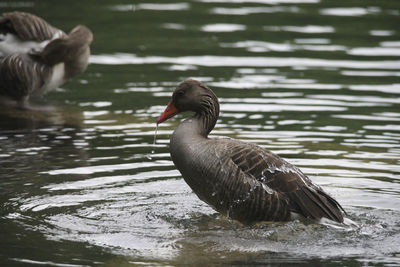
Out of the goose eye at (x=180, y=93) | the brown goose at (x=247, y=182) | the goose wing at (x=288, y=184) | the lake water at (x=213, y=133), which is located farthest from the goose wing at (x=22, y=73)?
the goose wing at (x=288, y=184)

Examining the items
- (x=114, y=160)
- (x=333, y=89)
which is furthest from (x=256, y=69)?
(x=114, y=160)

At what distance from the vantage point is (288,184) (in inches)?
321

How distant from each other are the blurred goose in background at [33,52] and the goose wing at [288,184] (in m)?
6.01

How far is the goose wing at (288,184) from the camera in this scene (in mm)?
8086

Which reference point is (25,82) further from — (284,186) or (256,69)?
(284,186)

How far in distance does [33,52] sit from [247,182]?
6.59m

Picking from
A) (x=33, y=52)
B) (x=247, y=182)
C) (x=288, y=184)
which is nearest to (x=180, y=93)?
(x=247, y=182)

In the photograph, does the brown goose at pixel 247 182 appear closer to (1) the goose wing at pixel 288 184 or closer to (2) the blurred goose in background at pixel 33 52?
(1) the goose wing at pixel 288 184

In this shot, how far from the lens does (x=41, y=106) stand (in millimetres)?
14273

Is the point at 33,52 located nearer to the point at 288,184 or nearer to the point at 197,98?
the point at 197,98

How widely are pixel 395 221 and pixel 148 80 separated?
306 inches

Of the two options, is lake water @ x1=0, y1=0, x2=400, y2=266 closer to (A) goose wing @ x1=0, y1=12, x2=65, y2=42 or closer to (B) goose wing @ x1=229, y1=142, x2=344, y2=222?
(B) goose wing @ x1=229, y1=142, x2=344, y2=222

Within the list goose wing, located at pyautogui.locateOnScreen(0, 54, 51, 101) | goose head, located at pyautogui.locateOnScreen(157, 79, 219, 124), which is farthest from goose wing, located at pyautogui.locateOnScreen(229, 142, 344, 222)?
goose wing, located at pyautogui.locateOnScreen(0, 54, 51, 101)

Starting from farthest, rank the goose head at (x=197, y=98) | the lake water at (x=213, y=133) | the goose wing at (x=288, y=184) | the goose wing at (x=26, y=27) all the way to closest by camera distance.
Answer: the goose wing at (x=26, y=27), the goose head at (x=197, y=98), the goose wing at (x=288, y=184), the lake water at (x=213, y=133)
